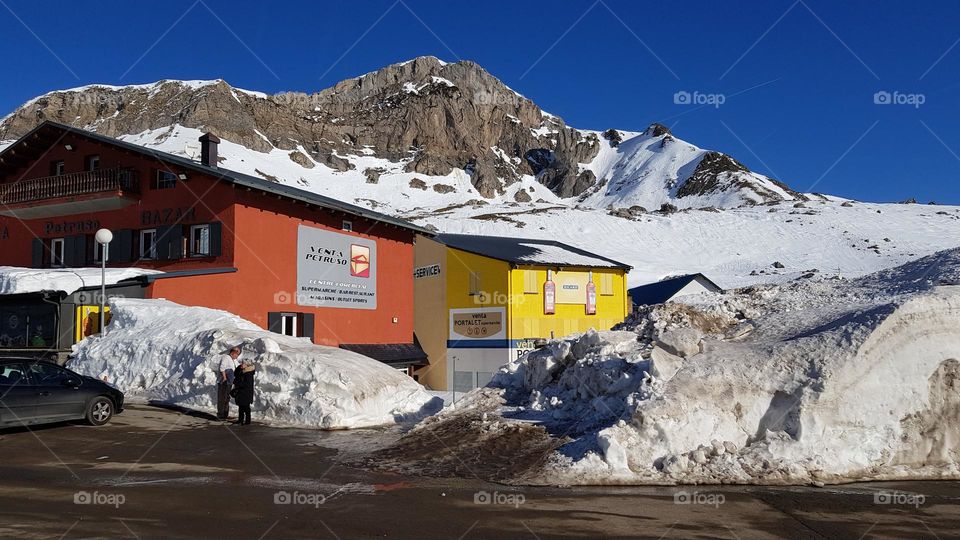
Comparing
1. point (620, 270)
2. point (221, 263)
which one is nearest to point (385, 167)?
point (620, 270)

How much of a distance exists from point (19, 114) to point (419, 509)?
697 feet

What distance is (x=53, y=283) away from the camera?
22.4 meters

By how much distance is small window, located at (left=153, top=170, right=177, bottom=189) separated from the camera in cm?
2609

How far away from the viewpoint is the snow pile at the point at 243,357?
49.8ft

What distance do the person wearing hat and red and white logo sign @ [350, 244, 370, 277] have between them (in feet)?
47.1

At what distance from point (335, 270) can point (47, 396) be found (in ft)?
49.3

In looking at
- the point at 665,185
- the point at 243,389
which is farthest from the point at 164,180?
the point at 665,185

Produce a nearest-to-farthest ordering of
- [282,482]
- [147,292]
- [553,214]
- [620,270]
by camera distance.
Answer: [282,482] → [147,292] → [620,270] → [553,214]

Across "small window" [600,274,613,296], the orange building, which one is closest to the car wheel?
the orange building

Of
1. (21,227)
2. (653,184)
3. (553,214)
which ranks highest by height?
(653,184)

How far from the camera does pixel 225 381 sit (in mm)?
15062

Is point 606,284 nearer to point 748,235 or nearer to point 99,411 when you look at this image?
point 99,411

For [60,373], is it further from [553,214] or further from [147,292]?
[553,214]

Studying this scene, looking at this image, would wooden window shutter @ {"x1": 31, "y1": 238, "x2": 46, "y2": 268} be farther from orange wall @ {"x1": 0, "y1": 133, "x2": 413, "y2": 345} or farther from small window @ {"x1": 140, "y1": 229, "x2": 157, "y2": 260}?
small window @ {"x1": 140, "y1": 229, "x2": 157, "y2": 260}
